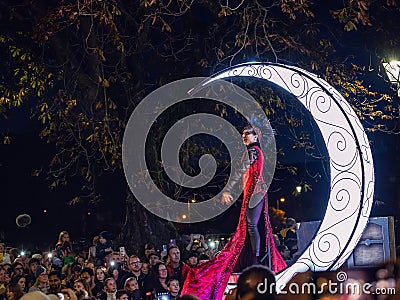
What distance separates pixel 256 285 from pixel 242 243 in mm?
4463

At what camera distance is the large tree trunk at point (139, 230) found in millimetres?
11492

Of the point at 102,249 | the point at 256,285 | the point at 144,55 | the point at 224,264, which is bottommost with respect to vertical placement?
the point at 256,285

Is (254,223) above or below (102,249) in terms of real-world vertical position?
below

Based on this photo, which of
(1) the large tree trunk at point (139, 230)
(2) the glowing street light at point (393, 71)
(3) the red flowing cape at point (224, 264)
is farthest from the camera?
(1) the large tree trunk at point (139, 230)

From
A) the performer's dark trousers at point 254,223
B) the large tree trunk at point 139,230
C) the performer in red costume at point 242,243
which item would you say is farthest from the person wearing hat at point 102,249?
the performer's dark trousers at point 254,223

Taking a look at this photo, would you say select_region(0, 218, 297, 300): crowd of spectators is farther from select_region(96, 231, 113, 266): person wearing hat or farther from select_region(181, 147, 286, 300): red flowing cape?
select_region(181, 147, 286, 300): red flowing cape

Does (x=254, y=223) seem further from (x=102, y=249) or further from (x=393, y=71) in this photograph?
(x=102, y=249)

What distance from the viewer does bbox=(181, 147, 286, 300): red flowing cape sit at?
8.13 m

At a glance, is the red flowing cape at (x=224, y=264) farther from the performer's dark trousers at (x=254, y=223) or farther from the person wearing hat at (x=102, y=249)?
the person wearing hat at (x=102, y=249)

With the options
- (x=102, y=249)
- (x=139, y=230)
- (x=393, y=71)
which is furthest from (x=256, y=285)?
(x=139, y=230)

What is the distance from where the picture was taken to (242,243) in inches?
324

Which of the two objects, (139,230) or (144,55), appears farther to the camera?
(144,55)

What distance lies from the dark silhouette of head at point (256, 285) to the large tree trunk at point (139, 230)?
25.0 feet

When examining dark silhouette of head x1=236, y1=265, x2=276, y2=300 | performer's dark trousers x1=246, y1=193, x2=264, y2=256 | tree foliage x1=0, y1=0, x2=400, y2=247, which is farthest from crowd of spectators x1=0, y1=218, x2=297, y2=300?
dark silhouette of head x1=236, y1=265, x2=276, y2=300
